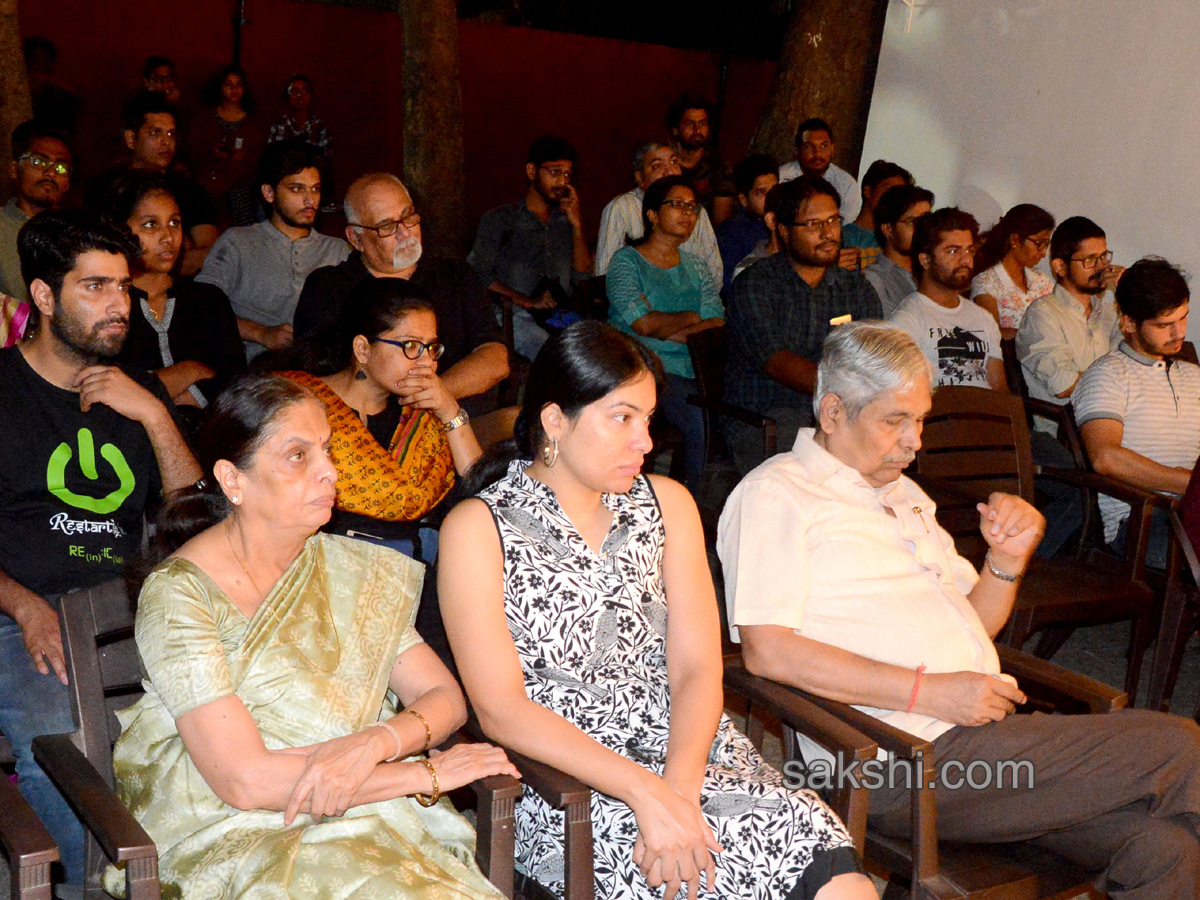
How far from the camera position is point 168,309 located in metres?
3.68

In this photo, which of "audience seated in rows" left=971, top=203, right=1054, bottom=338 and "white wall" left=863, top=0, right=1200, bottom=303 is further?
"white wall" left=863, top=0, right=1200, bottom=303

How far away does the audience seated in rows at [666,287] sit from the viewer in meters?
5.05

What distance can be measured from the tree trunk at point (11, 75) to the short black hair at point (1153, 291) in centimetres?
508

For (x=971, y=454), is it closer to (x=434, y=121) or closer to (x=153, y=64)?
(x=434, y=121)

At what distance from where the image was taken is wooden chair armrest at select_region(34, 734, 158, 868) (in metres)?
1.66

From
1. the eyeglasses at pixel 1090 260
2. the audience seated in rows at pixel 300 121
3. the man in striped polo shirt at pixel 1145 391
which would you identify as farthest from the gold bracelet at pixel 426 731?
the audience seated in rows at pixel 300 121

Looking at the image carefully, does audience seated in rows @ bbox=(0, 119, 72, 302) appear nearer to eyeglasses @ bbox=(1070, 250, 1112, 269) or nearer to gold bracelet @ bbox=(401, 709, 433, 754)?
gold bracelet @ bbox=(401, 709, 433, 754)


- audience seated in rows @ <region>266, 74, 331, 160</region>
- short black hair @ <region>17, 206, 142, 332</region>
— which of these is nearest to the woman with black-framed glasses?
short black hair @ <region>17, 206, 142, 332</region>

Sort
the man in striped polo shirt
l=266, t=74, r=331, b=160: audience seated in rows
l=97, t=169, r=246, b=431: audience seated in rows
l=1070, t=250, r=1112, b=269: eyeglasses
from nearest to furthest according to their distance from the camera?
l=97, t=169, r=246, b=431: audience seated in rows, the man in striped polo shirt, l=1070, t=250, r=1112, b=269: eyeglasses, l=266, t=74, r=331, b=160: audience seated in rows

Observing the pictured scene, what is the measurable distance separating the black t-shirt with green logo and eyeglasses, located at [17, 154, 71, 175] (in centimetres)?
206

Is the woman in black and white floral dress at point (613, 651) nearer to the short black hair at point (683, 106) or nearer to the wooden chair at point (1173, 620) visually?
the wooden chair at point (1173, 620)

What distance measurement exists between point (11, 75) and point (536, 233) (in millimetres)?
2694

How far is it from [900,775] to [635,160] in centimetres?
467

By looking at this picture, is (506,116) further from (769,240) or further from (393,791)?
(393,791)
